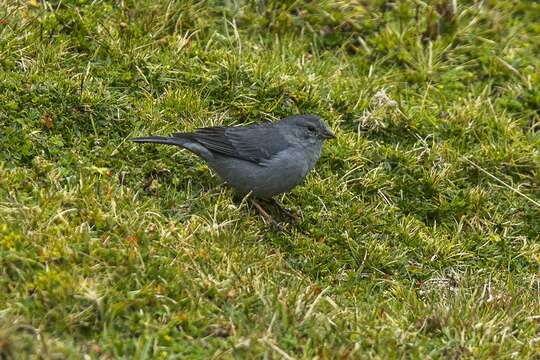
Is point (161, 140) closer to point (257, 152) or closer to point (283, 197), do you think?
point (257, 152)

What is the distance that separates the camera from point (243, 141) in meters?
7.35

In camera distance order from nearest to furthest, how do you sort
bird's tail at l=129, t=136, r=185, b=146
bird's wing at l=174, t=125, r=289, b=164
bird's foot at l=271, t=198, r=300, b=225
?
bird's tail at l=129, t=136, r=185, b=146, bird's wing at l=174, t=125, r=289, b=164, bird's foot at l=271, t=198, r=300, b=225

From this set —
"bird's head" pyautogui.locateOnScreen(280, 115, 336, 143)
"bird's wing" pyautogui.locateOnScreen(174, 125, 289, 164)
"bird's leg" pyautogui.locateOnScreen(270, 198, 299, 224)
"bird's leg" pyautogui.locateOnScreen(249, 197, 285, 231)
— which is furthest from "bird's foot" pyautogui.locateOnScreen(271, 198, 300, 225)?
"bird's head" pyautogui.locateOnScreen(280, 115, 336, 143)

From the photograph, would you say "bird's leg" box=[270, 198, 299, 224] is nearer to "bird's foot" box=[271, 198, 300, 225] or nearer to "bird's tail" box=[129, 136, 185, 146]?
"bird's foot" box=[271, 198, 300, 225]

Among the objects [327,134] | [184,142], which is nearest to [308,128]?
[327,134]

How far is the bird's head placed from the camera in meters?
7.42

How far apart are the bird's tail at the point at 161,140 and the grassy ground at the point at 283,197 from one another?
0.85 ft

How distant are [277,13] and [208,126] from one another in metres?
2.06

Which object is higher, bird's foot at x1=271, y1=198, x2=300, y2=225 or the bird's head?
the bird's head

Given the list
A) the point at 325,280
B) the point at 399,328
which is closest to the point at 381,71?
the point at 325,280

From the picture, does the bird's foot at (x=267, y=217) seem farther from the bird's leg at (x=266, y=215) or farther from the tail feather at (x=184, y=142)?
the tail feather at (x=184, y=142)

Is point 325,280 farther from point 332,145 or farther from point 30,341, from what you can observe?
point 30,341

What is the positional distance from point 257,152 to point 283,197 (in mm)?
526

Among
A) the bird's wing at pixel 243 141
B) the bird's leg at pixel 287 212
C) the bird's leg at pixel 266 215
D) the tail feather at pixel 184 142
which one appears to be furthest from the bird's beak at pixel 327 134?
the tail feather at pixel 184 142
